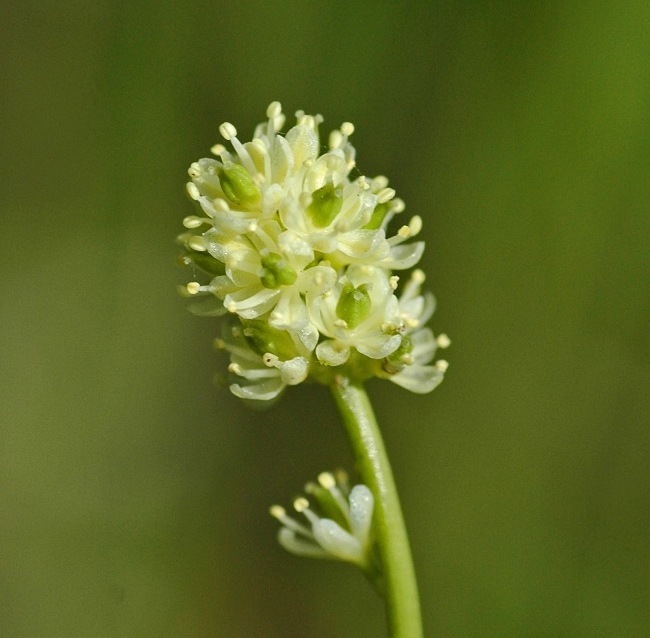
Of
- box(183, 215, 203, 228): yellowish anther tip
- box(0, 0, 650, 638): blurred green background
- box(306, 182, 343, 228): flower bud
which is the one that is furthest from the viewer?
box(0, 0, 650, 638): blurred green background

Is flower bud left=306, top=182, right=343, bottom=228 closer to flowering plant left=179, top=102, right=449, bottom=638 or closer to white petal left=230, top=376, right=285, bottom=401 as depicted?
flowering plant left=179, top=102, right=449, bottom=638

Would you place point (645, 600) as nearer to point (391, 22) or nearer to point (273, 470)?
point (273, 470)

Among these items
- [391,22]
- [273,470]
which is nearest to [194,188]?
[391,22]

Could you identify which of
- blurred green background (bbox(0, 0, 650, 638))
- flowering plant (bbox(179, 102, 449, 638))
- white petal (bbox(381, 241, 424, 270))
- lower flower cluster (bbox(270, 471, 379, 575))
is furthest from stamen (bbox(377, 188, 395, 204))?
blurred green background (bbox(0, 0, 650, 638))

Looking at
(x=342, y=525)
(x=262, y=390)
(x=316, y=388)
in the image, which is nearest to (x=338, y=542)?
(x=342, y=525)

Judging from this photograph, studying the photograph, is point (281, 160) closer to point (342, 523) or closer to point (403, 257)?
point (403, 257)
